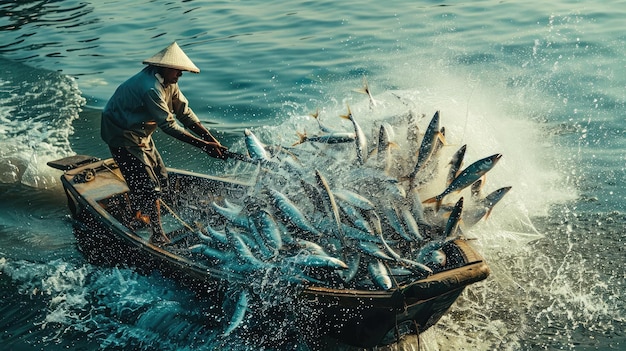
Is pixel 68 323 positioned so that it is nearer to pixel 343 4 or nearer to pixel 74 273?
pixel 74 273

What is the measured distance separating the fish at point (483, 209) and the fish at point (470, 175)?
435mm

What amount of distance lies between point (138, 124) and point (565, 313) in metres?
6.15

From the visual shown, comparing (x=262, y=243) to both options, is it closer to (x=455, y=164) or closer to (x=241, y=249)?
(x=241, y=249)

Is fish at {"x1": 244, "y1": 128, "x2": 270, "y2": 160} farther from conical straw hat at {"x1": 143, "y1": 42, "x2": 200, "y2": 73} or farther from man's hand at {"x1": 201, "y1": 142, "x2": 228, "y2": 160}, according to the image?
conical straw hat at {"x1": 143, "y1": 42, "x2": 200, "y2": 73}

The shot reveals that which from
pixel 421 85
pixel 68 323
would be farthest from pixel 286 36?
pixel 68 323

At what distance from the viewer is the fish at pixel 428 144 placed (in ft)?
22.6

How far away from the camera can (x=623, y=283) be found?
24.6ft

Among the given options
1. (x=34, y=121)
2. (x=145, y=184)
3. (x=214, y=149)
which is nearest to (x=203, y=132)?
(x=214, y=149)

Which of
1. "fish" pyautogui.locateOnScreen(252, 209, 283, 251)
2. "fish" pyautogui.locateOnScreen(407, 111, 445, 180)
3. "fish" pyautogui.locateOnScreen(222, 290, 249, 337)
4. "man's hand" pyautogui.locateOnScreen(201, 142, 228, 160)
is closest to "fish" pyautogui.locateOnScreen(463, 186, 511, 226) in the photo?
"fish" pyautogui.locateOnScreen(407, 111, 445, 180)

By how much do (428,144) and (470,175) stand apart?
687 millimetres

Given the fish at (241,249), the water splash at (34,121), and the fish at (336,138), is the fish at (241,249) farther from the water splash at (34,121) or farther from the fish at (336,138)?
the water splash at (34,121)

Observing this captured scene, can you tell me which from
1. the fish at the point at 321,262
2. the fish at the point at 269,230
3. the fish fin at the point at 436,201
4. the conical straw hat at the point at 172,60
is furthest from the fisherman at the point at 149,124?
the fish fin at the point at 436,201

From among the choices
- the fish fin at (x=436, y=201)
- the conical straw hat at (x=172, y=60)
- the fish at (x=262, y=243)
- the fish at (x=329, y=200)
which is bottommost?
the fish at (x=262, y=243)

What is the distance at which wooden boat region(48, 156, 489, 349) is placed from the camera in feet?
18.6
